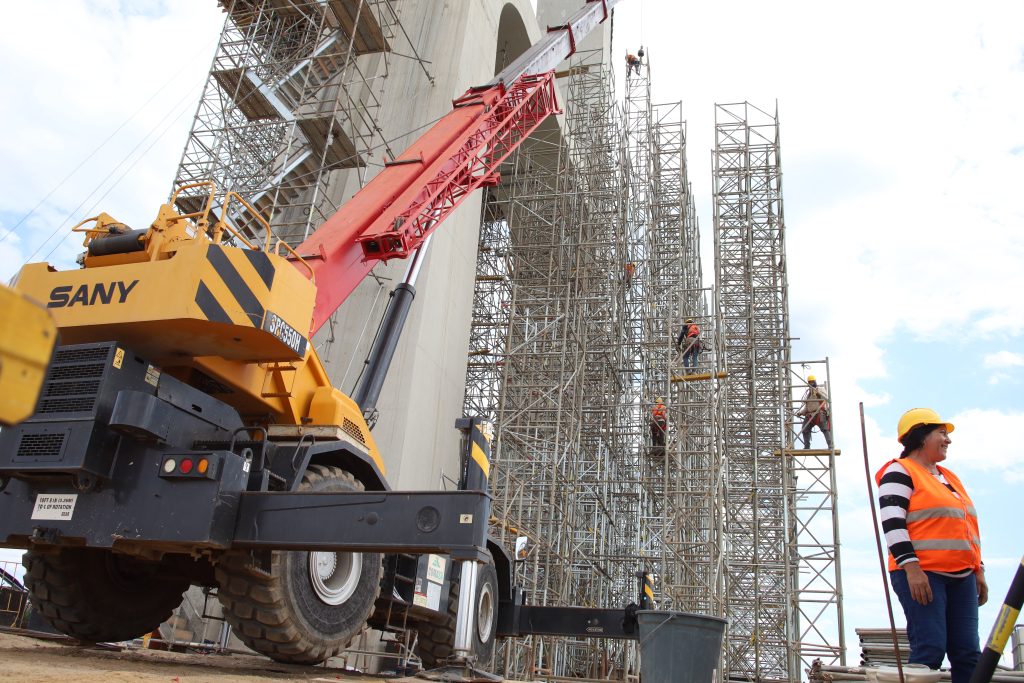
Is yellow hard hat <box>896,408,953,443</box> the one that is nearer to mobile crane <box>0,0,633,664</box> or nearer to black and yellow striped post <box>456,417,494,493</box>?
mobile crane <box>0,0,633,664</box>

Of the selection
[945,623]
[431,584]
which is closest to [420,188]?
[431,584]

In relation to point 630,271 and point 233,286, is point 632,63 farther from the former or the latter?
point 233,286

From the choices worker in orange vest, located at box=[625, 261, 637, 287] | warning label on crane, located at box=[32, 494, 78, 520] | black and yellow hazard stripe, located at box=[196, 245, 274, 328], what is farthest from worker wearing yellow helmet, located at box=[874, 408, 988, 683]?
worker in orange vest, located at box=[625, 261, 637, 287]

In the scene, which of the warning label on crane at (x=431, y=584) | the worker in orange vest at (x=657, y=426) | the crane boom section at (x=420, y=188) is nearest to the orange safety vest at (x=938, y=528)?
the warning label on crane at (x=431, y=584)

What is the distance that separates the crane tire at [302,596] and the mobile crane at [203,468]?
0.01 metres

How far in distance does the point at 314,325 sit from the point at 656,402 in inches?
636

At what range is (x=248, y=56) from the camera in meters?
16.1

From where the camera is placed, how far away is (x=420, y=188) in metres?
9.61

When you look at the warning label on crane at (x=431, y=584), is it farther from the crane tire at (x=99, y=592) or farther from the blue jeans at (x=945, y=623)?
the blue jeans at (x=945, y=623)

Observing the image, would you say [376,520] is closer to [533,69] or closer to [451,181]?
[451,181]

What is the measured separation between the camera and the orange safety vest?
3885 millimetres

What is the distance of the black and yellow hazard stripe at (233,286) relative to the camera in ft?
17.0

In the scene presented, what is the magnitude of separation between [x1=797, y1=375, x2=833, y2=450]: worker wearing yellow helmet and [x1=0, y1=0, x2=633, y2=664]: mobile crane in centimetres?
1376

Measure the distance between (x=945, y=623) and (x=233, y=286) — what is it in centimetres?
452
